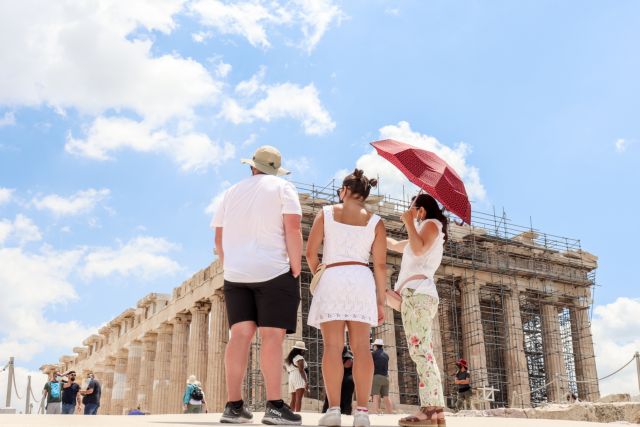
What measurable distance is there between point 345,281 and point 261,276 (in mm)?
620

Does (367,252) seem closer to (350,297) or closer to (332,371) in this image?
(350,297)

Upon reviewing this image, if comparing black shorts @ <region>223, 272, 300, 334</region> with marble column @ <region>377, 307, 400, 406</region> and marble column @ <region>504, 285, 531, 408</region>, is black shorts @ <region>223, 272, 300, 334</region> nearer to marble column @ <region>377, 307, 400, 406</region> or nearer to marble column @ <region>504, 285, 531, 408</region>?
marble column @ <region>377, 307, 400, 406</region>

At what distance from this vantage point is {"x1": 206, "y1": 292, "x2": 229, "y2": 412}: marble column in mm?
26109

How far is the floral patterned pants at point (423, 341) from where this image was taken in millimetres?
5719

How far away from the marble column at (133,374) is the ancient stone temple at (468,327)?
50 millimetres

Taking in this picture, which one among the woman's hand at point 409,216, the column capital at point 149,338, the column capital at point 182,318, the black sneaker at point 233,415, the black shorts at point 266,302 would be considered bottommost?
the black sneaker at point 233,415

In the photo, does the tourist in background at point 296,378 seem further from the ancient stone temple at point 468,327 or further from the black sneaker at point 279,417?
the ancient stone temple at point 468,327

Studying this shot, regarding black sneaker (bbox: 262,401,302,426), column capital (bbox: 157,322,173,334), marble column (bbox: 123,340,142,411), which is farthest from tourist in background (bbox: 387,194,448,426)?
marble column (bbox: 123,340,142,411)

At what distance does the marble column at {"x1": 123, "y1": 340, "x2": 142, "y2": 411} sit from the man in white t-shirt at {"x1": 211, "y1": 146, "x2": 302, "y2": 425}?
30819 mm

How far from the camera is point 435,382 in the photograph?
18.9 ft

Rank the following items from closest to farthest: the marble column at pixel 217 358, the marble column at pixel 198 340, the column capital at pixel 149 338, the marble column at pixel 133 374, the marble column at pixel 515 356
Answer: the marble column at pixel 217 358 → the marble column at pixel 198 340 → the marble column at pixel 515 356 → the column capital at pixel 149 338 → the marble column at pixel 133 374

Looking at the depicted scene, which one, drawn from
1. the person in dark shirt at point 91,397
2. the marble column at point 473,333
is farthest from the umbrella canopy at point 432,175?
the marble column at point 473,333

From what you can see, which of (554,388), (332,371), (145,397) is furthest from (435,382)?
(145,397)

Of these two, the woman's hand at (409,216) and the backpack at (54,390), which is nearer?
the woman's hand at (409,216)
